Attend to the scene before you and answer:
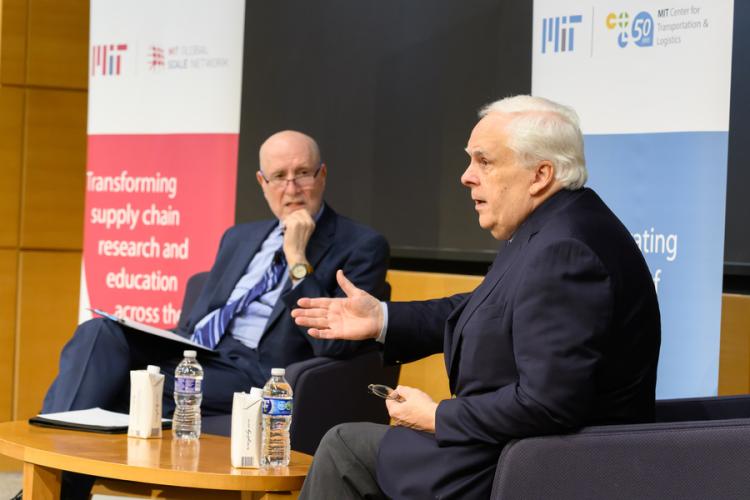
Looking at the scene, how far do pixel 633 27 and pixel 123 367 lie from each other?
2097mm

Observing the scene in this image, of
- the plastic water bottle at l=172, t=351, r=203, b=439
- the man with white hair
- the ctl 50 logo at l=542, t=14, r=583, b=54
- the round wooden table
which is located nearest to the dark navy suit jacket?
the man with white hair

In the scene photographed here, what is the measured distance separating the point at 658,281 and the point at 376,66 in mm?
1824

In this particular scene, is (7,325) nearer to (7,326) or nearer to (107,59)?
(7,326)

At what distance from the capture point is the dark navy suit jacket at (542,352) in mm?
2156

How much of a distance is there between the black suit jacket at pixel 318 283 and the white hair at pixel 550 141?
4.18 feet

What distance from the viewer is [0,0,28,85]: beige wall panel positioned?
5.39 meters

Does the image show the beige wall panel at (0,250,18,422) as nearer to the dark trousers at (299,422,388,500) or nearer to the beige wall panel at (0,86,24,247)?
the beige wall panel at (0,86,24,247)

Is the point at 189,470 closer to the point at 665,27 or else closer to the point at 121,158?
the point at 665,27

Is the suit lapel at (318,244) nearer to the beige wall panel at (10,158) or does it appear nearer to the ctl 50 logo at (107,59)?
the ctl 50 logo at (107,59)

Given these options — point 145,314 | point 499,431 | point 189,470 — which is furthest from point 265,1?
point 499,431

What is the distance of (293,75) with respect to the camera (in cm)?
500

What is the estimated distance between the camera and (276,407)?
272 centimetres

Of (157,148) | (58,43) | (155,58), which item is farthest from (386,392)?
(58,43)

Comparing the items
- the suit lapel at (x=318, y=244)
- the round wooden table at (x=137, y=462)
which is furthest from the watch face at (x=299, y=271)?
the round wooden table at (x=137, y=462)
